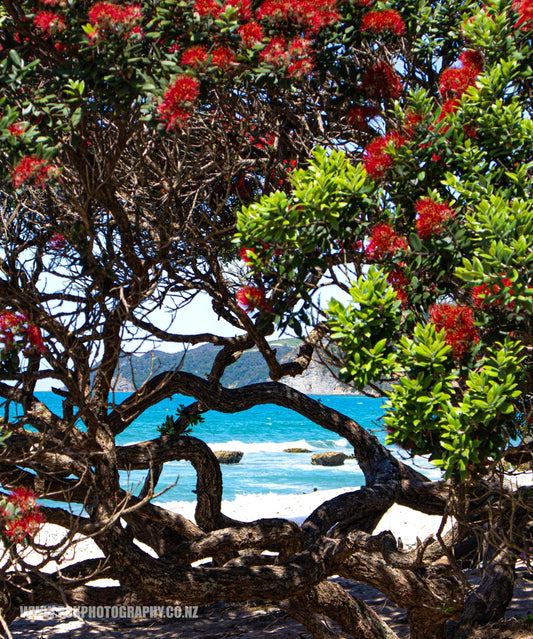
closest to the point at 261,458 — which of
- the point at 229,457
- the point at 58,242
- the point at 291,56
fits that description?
the point at 229,457

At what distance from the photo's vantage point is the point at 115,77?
3.66 meters

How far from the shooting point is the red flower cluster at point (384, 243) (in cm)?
369

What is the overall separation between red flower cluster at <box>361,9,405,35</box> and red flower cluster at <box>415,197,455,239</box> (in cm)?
167

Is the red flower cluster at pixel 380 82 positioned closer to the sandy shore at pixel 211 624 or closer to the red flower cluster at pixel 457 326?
the red flower cluster at pixel 457 326

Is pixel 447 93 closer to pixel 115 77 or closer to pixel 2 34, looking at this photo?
pixel 115 77

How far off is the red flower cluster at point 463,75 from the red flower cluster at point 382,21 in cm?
51

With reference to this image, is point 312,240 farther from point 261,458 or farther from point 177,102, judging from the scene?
point 261,458

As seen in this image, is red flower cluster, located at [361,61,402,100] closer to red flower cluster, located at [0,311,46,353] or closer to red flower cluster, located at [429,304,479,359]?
red flower cluster, located at [429,304,479,359]

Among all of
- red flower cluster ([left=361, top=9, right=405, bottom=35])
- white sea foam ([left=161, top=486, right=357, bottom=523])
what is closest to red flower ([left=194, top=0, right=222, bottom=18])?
red flower cluster ([left=361, top=9, right=405, bottom=35])

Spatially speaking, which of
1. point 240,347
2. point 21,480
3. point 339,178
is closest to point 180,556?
point 21,480

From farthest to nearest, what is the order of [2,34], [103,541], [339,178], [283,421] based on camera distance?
[283,421], [103,541], [2,34], [339,178]

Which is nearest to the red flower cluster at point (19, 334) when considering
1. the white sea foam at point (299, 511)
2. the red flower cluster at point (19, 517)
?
the red flower cluster at point (19, 517)

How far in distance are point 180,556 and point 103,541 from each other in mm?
922

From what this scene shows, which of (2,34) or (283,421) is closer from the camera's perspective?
(2,34)
